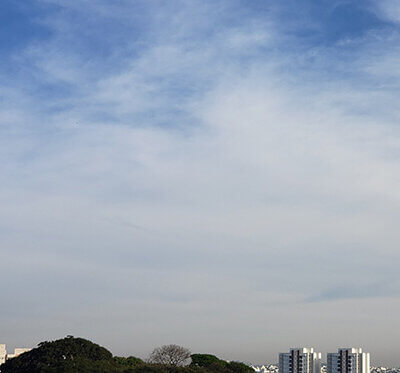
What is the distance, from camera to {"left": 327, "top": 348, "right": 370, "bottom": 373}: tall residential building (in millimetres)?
184625

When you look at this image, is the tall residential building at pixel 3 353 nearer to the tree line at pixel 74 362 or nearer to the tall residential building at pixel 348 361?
the tree line at pixel 74 362

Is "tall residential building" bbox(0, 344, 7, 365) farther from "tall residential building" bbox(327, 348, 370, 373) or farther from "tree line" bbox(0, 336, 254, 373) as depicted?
"tall residential building" bbox(327, 348, 370, 373)

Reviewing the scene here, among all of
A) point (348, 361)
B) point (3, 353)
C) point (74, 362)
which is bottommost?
point (74, 362)

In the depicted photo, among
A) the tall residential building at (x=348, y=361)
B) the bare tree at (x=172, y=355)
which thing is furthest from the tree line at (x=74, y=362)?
the tall residential building at (x=348, y=361)

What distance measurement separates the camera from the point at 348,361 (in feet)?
613

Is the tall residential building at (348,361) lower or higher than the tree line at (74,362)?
higher

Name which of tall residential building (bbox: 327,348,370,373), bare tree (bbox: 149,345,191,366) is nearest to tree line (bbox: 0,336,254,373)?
bare tree (bbox: 149,345,191,366)

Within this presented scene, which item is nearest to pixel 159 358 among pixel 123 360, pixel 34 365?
pixel 123 360

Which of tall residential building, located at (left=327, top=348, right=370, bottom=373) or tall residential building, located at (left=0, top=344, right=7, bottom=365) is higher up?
tall residential building, located at (left=327, top=348, right=370, bottom=373)

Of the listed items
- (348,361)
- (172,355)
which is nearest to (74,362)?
(172,355)

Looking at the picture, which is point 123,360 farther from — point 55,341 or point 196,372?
point 196,372

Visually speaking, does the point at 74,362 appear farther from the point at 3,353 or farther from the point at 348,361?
the point at 348,361

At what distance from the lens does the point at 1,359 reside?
137m

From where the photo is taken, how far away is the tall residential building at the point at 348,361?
185 metres
